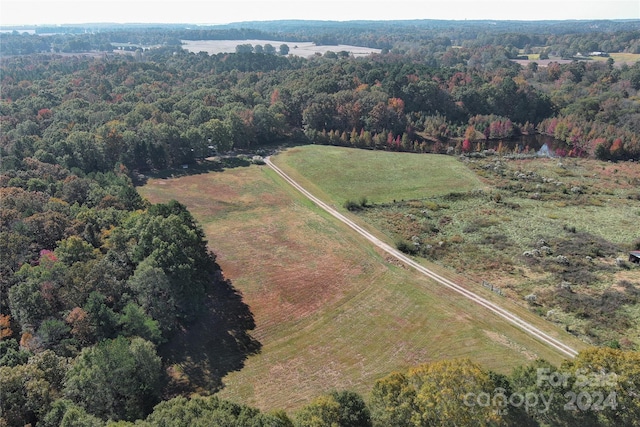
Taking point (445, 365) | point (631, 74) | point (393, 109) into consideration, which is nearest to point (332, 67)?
point (393, 109)

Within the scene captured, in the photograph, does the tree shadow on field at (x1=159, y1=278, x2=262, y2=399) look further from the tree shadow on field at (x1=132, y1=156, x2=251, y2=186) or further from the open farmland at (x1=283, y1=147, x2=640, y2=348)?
the tree shadow on field at (x1=132, y1=156, x2=251, y2=186)

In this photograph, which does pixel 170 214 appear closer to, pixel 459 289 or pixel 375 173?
pixel 459 289

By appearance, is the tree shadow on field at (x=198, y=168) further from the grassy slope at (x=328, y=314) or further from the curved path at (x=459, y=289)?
the curved path at (x=459, y=289)

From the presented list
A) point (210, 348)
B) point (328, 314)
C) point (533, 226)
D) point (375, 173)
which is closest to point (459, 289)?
point (328, 314)

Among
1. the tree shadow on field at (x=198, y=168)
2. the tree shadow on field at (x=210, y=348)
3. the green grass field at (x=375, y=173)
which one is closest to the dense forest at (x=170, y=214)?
the tree shadow on field at (x=210, y=348)

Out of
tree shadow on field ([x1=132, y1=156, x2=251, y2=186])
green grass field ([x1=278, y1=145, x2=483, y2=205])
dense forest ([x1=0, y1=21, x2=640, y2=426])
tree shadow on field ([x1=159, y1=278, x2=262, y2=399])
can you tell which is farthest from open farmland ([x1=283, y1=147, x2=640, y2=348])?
tree shadow on field ([x1=159, y1=278, x2=262, y2=399])
